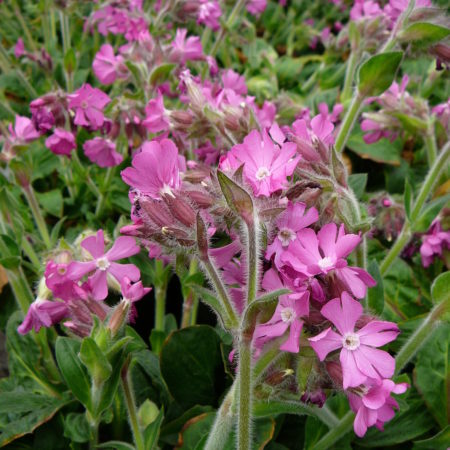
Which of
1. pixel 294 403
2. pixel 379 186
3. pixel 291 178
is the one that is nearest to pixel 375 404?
pixel 294 403

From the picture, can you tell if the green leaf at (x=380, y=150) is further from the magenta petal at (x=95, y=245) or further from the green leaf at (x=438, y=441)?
the magenta petal at (x=95, y=245)

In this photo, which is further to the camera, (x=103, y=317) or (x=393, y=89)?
(x=393, y=89)

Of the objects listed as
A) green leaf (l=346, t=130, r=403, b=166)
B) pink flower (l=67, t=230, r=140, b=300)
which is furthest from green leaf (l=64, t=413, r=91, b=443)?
green leaf (l=346, t=130, r=403, b=166)

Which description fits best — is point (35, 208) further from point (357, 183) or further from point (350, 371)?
point (350, 371)

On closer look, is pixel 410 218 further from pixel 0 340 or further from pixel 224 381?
pixel 0 340

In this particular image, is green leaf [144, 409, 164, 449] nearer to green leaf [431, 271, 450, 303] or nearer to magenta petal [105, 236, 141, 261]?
magenta petal [105, 236, 141, 261]

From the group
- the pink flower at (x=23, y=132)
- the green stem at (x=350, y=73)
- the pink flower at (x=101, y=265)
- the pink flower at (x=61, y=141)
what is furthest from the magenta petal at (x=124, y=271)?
the green stem at (x=350, y=73)

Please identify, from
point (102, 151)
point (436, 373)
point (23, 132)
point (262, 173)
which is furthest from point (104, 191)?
point (436, 373)
